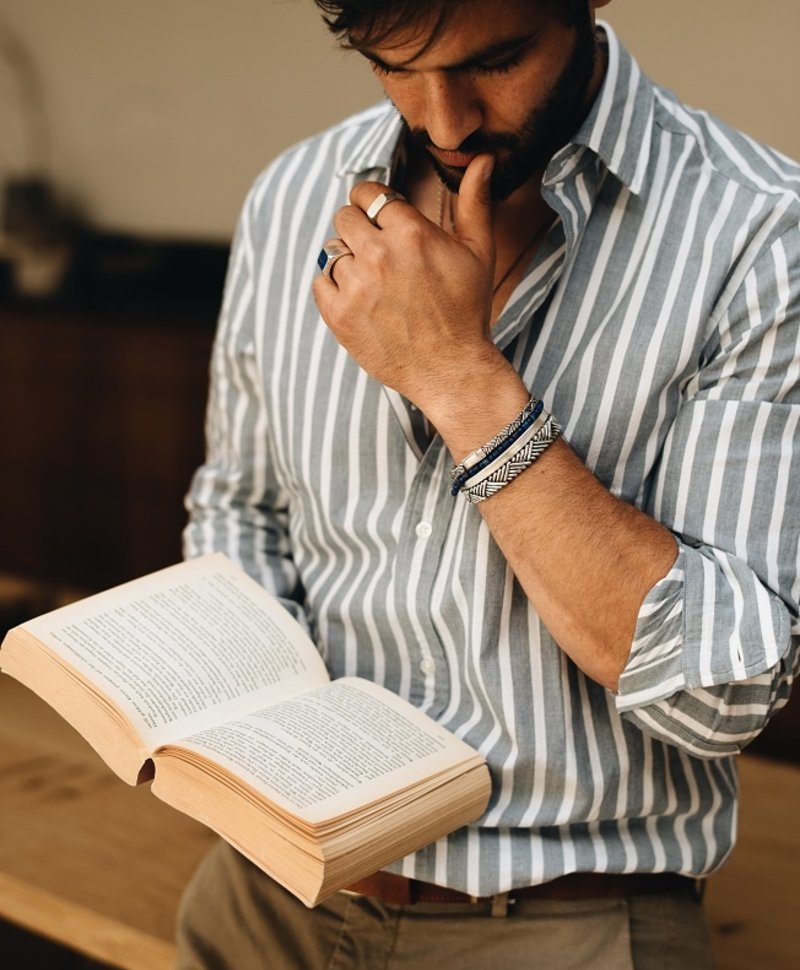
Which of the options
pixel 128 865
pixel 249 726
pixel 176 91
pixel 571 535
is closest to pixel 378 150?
pixel 571 535

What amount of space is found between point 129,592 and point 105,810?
37.1 inches

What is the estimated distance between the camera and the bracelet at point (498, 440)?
93 cm

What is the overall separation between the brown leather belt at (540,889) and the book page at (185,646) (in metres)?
0.21

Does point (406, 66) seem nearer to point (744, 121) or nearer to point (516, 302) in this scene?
point (516, 302)

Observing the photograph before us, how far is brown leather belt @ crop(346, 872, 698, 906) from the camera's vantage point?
3.52 feet

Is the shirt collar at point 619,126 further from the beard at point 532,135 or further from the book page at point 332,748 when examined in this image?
the book page at point 332,748

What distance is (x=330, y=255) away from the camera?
3.39ft

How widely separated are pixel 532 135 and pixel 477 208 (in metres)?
0.09

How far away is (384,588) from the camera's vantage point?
44.5 inches

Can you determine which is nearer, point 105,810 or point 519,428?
point 519,428

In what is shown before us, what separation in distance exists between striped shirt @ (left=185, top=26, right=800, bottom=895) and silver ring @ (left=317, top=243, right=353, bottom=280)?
0.15 m

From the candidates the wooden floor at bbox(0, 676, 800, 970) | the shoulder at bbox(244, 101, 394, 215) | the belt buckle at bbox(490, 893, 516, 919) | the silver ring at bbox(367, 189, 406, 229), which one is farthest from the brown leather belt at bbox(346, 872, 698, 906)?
the shoulder at bbox(244, 101, 394, 215)

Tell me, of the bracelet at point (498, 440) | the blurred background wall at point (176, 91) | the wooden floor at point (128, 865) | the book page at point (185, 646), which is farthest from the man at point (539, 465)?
the blurred background wall at point (176, 91)

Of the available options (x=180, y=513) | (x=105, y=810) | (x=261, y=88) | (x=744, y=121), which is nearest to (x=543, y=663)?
(x=105, y=810)
